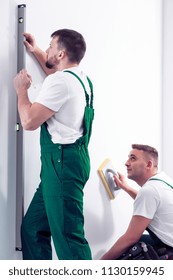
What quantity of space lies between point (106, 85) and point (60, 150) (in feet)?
2.70

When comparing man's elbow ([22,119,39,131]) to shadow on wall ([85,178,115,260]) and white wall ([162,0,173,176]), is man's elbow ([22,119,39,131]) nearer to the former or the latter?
shadow on wall ([85,178,115,260])

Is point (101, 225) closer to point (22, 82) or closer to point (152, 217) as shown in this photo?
point (152, 217)

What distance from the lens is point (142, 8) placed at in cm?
249

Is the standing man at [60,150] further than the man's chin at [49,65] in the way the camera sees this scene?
No

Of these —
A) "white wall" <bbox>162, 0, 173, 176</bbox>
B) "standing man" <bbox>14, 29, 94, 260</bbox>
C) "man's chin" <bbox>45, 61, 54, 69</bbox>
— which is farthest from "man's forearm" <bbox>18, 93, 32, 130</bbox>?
"white wall" <bbox>162, 0, 173, 176</bbox>

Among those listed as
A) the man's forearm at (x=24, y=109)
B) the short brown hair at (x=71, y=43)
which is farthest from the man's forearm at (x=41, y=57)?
the man's forearm at (x=24, y=109)

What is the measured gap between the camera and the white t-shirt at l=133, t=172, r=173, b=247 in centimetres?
171

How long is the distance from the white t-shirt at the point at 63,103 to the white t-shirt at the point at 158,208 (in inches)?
18.7

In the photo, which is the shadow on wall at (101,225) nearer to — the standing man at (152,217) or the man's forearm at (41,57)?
the standing man at (152,217)

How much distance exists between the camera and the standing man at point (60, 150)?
1338 millimetres

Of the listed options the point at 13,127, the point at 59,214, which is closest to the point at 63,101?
the point at 13,127

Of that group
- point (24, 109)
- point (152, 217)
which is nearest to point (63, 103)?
point (24, 109)
